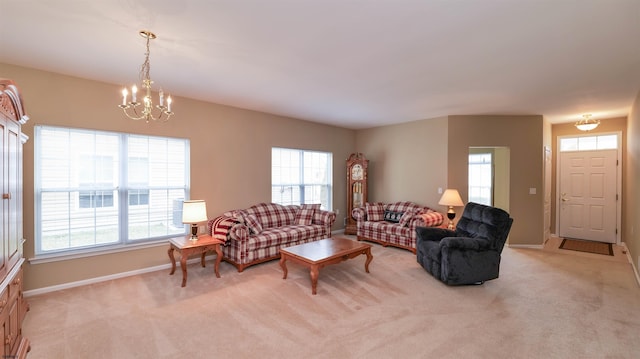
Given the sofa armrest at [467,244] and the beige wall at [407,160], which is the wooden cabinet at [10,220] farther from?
the beige wall at [407,160]

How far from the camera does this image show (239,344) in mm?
2293

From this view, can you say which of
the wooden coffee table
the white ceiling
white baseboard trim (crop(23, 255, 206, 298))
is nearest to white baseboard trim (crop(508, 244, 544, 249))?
the white ceiling

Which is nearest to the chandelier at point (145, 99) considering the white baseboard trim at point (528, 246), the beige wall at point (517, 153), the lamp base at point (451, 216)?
the lamp base at point (451, 216)

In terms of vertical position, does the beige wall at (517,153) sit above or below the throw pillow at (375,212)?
above

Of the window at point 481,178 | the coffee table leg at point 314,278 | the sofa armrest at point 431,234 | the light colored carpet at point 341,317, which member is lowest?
the light colored carpet at point 341,317

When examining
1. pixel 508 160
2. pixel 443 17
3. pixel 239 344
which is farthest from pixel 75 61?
pixel 508 160

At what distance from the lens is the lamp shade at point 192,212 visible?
144 inches

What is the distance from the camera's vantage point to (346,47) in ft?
8.41

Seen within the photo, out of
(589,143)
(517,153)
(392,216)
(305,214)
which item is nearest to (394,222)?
(392,216)

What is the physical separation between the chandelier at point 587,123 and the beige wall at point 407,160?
2.44m

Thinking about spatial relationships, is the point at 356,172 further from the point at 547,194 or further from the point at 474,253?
the point at 547,194

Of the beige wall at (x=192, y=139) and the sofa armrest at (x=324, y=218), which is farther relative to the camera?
the sofa armrest at (x=324, y=218)

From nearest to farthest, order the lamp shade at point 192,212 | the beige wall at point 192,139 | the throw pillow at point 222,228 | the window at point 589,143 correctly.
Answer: the beige wall at point 192,139 → the lamp shade at point 192,212 → the throw pillow at point 222,228 → the window at point 589,143

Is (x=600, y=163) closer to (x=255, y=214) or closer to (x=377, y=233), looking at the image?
(x=377, y=233)
